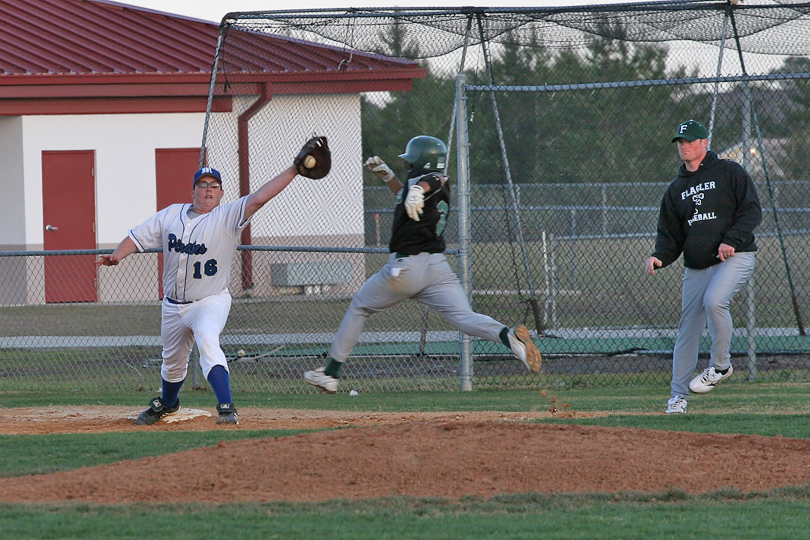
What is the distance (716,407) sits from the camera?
322 inches

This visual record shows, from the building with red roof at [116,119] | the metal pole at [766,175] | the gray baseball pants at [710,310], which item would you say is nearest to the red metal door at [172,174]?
the building with red roof at [116,119]

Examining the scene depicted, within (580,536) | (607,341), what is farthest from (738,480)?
(607,341)

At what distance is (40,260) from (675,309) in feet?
34.1

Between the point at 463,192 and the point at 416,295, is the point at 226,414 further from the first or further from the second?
the point at 463,192

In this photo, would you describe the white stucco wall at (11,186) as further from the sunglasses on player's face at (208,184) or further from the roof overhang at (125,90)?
the sunglasses on player's face at (208,184)

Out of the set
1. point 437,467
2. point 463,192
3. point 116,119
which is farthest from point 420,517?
point 116,119

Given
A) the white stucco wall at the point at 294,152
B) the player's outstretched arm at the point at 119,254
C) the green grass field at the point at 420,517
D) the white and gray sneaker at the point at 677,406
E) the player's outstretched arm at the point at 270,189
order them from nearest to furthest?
1. the green grass field at the point at 420,517
2. the player's outstretched arm at the point at 270,189
3. the player's outstretched arm at the point at 119,254
4. the white and gray sneaker at the point at 677,406
5. the white stucco wall at the point at 294,152

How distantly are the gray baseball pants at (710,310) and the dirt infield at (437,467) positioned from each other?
4.81ft

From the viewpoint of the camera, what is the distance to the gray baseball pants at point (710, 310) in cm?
728

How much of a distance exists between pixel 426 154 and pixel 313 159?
84 cm

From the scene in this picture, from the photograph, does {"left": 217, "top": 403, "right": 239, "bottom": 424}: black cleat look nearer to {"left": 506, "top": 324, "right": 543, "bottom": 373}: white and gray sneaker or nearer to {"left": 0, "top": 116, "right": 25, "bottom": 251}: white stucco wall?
{"left": 506, "top": 324, "right": 543, "bottom": 373}: white and gray sneaker

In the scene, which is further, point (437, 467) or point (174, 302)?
point (174, 302)

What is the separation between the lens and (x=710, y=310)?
23.9 ft

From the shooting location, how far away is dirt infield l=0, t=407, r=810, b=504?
4.94 meters
